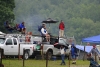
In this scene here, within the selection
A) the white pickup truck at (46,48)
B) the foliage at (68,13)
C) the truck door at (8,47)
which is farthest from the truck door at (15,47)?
the foliage at (68,13)

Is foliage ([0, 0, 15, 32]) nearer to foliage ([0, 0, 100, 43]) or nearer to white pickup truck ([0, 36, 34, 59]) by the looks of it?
white pickup truck ([0, 36, 34, 59])

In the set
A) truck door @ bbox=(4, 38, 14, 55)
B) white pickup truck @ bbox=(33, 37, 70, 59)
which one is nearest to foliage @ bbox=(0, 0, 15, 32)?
white pickup truck @ bbox=(33, 37, 70, 59)

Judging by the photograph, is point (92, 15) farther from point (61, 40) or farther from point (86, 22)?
point (61, 40)

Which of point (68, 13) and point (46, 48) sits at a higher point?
point (68, 13)

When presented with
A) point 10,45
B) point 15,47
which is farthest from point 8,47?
point 15,47

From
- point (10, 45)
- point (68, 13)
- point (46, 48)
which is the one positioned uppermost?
point (68, 13)

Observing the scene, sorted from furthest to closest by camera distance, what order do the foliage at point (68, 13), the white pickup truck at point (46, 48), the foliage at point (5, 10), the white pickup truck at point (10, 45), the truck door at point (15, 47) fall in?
1. the foliage at point (68, 13)
2. the foliage at point (5, 10)
3. the white pickup truck at point (46, 48)
4. the truck door at point (15, 47)
5. the white pickup truck at point (10, 45)

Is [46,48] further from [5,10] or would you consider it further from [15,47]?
[5,10]

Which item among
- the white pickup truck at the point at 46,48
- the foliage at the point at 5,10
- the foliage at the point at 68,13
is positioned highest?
the foliage at the point at 68,13

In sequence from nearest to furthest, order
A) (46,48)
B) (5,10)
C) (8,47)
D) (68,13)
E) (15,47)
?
1. (8,47)
2. (15,47)
3. (46,48)
4. (5,10)
5. (68,13)

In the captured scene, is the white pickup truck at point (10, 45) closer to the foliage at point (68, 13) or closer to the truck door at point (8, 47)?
the truck door at point (8, 47)

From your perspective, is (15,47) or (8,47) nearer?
(8,47)

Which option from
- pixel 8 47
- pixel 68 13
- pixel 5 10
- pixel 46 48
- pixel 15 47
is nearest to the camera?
pixel 8 47

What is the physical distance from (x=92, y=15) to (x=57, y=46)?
126824 mm
